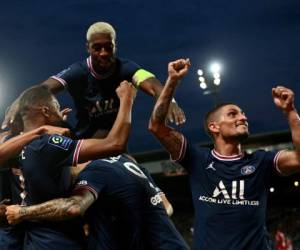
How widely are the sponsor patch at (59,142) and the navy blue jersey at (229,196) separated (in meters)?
1.01

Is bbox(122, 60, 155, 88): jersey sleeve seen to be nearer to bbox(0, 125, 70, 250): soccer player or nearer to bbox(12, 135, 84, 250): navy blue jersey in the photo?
bbox(0, 125, 70, 250): soccer player

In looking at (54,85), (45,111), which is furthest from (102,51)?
(45,111)

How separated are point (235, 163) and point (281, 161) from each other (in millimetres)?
349

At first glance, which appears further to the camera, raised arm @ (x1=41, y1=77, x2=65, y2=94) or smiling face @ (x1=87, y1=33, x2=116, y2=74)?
raised arm @ (x1=41, y1=77, x2=65, y2=94)

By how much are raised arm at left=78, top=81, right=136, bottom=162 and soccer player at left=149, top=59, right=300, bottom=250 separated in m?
0.57

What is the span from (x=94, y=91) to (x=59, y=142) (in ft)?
3.82

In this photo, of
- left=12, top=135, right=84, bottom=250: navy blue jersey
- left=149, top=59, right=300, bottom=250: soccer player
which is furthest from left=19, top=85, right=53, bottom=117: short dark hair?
left=149, top=59, right=300, bottom=250: soccer player

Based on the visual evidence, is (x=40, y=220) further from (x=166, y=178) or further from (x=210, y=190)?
(x=166, y=178)

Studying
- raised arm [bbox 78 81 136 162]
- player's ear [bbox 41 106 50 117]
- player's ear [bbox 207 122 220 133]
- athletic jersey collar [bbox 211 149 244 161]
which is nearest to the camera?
raised arm [bbox 78 81 136 162]

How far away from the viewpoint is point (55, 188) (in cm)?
357

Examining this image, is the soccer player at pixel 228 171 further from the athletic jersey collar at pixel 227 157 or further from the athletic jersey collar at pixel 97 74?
the athletic jersey collar at pixel 97 74

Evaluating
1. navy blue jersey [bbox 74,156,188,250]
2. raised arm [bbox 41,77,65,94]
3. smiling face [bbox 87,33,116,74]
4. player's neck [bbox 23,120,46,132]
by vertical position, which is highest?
smiling face [bbox 87,33,116,74]

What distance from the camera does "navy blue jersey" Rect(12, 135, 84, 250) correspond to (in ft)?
11.5

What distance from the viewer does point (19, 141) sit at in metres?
3.61
